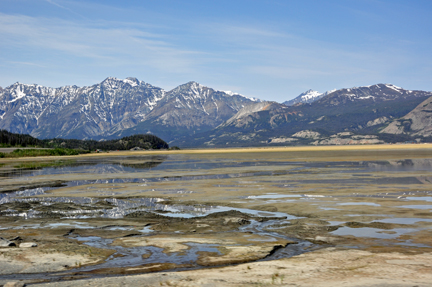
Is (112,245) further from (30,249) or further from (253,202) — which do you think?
(253,202)

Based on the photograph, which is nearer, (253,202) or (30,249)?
(30,249)

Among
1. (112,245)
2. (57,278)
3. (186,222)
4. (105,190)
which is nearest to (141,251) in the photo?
(112,245)

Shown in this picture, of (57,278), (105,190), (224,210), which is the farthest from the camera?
(105,190)

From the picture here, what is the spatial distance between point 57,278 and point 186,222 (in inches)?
407

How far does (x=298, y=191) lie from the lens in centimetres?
3512

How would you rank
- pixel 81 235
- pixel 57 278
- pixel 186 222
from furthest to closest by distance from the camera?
pixel 186 222 < pixel 81 235 < pixel 57 278

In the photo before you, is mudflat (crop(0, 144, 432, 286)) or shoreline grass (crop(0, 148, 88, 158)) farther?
shoreline grass (crop(0, 148, 88, 158))

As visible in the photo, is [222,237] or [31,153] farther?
[31,153]

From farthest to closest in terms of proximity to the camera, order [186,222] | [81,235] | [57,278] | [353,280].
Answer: [186,222] < [81,235] < [57,278] < [353,280]

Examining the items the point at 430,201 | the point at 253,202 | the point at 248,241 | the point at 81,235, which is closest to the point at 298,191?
the point at 253,202

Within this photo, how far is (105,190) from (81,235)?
20169 millimetres

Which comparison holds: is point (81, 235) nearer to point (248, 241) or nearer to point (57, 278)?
point (57, 278)

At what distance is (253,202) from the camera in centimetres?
2962

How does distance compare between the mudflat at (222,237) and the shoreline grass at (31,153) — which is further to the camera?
the shoreline grass at (31,153)
